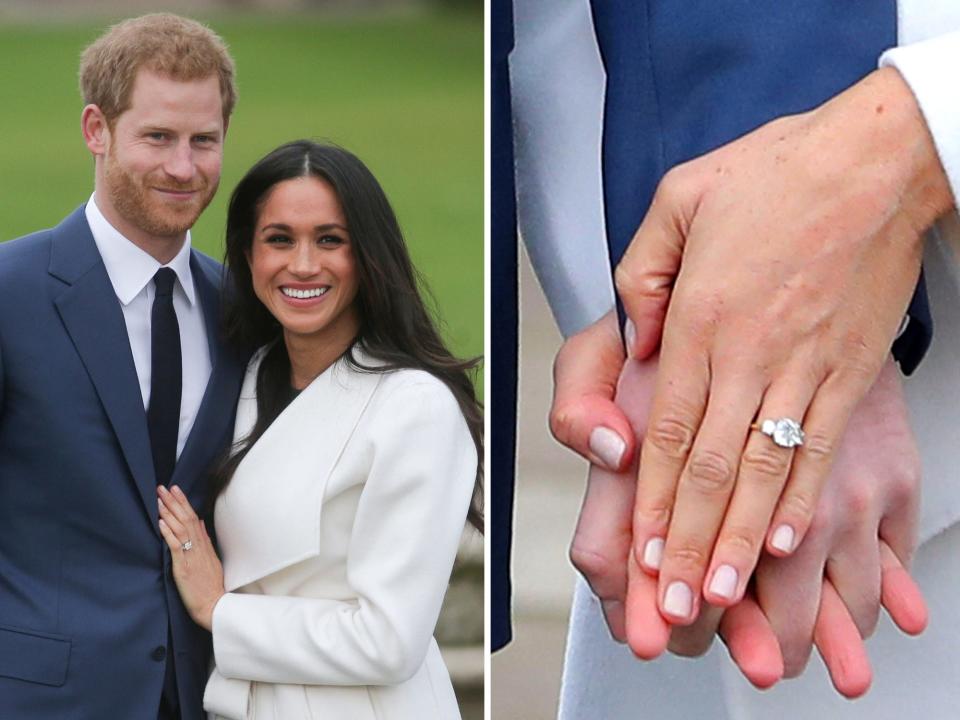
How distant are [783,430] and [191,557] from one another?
358 millimetres

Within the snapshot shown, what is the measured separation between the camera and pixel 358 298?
114 cm

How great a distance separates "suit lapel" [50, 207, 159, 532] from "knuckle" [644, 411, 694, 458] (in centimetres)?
30

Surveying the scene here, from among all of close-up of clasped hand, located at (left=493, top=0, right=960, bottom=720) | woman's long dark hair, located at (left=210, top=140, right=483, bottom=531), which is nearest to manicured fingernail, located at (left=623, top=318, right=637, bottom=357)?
close-up of clasped hand, located at (left=493, top=0, right=960, bottom=720)

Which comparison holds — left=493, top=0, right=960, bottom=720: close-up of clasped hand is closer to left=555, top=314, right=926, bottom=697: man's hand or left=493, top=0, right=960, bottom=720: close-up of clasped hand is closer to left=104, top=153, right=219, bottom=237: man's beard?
left=555, top=314, right=926, bottom=697: man's hand

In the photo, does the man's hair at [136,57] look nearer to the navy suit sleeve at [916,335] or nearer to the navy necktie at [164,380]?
the navy necktie at [164,380]

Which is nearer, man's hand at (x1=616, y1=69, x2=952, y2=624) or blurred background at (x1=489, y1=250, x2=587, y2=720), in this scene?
man's hand at (x1=616, y1=69, x2=952, y2=624)

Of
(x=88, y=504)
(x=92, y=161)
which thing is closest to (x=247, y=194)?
(x=92, y=161)

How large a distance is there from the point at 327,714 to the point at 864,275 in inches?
16.7

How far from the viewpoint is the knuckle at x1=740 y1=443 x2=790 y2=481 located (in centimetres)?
98

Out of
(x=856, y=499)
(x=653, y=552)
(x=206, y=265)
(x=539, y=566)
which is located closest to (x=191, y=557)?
(x=206, y=265)

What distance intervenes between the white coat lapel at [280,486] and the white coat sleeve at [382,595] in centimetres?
2

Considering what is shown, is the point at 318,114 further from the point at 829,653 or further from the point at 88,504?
the point at 829,653

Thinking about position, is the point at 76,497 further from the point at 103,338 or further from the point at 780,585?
the point at 780,585

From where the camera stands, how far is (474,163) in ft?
3.94
